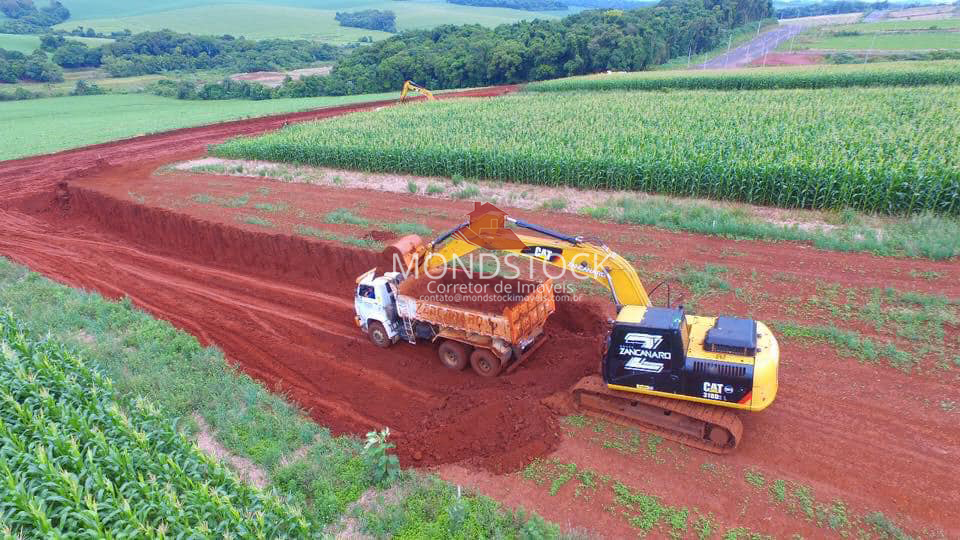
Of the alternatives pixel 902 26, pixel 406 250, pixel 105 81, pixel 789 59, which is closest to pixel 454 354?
pixel 406 250

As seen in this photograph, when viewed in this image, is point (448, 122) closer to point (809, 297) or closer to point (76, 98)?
point (809, 297)

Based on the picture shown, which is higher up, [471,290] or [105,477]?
[471,290]

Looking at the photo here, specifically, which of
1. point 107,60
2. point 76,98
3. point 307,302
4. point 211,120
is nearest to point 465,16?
point 107,60

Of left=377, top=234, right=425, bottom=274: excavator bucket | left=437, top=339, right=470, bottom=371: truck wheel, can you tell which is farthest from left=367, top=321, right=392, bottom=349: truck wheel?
left=377, top=234, right=425, bottom=274: excavator bucket

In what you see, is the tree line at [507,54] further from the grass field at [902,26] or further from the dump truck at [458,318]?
the dump truck at [458,318]

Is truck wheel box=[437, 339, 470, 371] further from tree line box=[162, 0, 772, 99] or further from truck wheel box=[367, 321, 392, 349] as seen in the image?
tree line box=[162, 0, 772, 99]

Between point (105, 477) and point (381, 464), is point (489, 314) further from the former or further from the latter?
point (105, 477)

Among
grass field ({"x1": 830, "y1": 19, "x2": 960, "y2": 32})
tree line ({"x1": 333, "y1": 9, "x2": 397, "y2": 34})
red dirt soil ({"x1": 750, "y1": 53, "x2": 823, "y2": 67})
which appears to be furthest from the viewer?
tree line ({"x1": 333, "y1": 9, "x2": 397, "y2": 34})

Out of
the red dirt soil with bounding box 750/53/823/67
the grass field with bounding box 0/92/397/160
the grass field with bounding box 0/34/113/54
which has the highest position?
the grass field with bounding box 0/34/113/54
